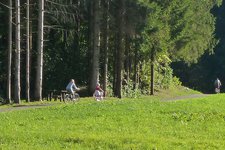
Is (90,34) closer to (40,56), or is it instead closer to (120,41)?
(120,41)

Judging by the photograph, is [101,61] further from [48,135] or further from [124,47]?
[48,135]

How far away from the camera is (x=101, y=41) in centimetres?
4159

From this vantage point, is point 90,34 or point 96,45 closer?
point 96,45

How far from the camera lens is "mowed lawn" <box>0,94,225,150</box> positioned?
42.3 feet

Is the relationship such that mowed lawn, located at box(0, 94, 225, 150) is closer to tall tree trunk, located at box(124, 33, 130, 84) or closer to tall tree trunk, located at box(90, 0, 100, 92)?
tall tree trunk, located at box(90, 0, 100, 92)

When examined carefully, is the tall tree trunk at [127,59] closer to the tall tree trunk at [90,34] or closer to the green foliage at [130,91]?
the green foliage at [130,91]

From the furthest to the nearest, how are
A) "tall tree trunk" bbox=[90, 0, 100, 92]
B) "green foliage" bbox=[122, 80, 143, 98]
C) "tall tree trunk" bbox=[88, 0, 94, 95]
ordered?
1. "green foliage" bbox=[122, 80, 143, 98]
2. "tall tree trunk" bbox=[88, 0, 94, 95]
3. "tall tree trunk" bbox=[90, 0, 100, 92]

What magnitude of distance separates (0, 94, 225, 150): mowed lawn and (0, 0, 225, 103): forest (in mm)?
10825

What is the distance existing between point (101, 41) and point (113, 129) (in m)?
26.1

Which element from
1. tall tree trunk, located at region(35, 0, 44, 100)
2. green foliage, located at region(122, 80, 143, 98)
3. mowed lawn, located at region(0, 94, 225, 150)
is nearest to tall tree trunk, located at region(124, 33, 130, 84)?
green foliage, located at region(122, 80, 143, 98)

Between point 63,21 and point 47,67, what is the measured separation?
434 centimetres

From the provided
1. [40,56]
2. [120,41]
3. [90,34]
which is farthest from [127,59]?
[40,56]

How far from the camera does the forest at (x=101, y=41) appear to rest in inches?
1471

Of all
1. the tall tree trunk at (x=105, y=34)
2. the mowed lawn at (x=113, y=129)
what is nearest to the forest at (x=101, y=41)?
the tall tree trunk at (x=105, y=34)
